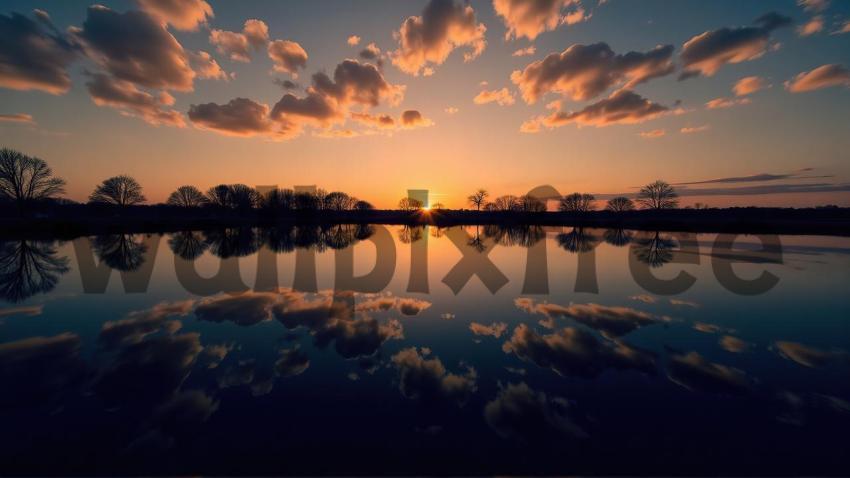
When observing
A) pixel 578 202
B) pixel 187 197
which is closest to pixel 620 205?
pixel 578 202

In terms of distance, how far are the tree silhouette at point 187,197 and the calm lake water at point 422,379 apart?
118m

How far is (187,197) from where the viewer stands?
4449 inches

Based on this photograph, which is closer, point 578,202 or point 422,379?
point 422,379

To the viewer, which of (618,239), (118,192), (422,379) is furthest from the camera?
(118,192)

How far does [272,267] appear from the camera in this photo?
819 inches

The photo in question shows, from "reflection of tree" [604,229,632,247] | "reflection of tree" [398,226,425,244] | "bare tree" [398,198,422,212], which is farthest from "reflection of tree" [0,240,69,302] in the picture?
"bare tree" [398,198,422,212]

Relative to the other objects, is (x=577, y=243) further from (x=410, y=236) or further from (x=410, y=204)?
(x=410, y=204)

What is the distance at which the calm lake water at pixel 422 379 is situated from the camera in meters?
4.85

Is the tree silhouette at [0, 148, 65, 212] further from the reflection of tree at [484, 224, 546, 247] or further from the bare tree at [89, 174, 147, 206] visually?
the reflection of tree at [484, 224, 546, 247]

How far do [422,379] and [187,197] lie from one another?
142m

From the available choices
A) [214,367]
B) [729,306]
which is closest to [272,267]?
[214,367]

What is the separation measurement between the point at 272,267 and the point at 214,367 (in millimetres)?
14295

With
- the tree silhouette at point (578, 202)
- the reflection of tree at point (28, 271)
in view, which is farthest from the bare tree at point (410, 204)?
the reflection of tree at point (28, 271)

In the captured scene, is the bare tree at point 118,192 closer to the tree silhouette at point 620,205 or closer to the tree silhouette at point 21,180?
the tree silhouette at point 21,180
